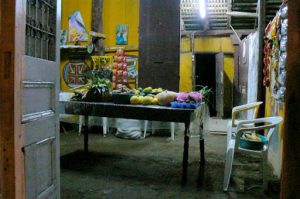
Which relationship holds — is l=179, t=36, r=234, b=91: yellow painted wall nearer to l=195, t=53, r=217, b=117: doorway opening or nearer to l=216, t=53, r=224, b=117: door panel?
l=216, t=53, r=224, b=117: door panel

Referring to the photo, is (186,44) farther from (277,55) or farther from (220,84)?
(277,55)

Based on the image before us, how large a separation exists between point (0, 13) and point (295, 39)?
1475 mm

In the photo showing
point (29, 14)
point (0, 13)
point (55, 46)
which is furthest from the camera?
point (55, 46)

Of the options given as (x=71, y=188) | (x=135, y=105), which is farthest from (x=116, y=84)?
(x=71, y=188)

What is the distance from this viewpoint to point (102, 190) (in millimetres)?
3641

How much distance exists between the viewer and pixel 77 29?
9.45 m

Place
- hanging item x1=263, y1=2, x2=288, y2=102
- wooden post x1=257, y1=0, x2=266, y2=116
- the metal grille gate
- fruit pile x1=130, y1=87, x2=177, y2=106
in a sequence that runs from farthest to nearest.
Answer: wooden post x1=257, y1=0, x2=266, y2=116 → fruit pile x1=130, y1=87, x2=177, y2=106 → hanging item x1=263, y1=2, x2=288, y2=102 → the metal grille gate

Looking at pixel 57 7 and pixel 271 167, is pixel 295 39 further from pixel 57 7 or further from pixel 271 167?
pixel 271 167

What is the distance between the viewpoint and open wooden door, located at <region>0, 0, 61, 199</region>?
165 cm

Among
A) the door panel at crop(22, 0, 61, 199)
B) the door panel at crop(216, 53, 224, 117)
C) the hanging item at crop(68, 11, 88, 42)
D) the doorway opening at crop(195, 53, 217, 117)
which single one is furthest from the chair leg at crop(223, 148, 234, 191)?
the doorway opening at crop(195, 53, 217, 117)

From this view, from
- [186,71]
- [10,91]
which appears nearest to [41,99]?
[10,91]

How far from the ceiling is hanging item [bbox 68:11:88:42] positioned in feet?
10.8

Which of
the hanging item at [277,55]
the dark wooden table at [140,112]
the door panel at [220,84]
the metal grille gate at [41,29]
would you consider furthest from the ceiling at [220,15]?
the metal grille gate at [41,29]

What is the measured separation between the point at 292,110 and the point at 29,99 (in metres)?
1.51
